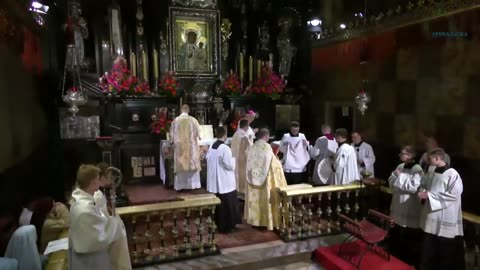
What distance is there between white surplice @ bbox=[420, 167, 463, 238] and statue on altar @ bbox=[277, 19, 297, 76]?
22.2 ft

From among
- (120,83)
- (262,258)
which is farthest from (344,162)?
(120,83)

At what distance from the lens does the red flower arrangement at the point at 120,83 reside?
326 inches

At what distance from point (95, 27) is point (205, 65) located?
3.14 metres

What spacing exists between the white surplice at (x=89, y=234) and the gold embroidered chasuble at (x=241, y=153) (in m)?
3.90

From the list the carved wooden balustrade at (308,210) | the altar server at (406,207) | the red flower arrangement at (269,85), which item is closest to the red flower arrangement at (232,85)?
the red flower arrangement at (269,85)

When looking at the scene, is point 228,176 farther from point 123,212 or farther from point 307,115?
Answer: point 307,115

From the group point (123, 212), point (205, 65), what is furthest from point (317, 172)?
point (205, 65)

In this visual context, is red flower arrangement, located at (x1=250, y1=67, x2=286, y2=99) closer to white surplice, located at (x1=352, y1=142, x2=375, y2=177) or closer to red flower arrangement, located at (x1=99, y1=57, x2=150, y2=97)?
red flower arrangement, located at (x1=99, y1=57, x2=150, y2=97)

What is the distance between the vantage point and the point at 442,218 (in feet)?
14.4

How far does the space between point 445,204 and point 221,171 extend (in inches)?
131

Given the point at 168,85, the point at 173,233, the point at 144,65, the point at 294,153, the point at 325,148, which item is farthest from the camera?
the point at 144,65

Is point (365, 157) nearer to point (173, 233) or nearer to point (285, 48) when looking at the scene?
point (173, 233)

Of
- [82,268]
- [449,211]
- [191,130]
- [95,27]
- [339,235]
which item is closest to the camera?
[82,268]

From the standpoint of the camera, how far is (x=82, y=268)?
120 inches
